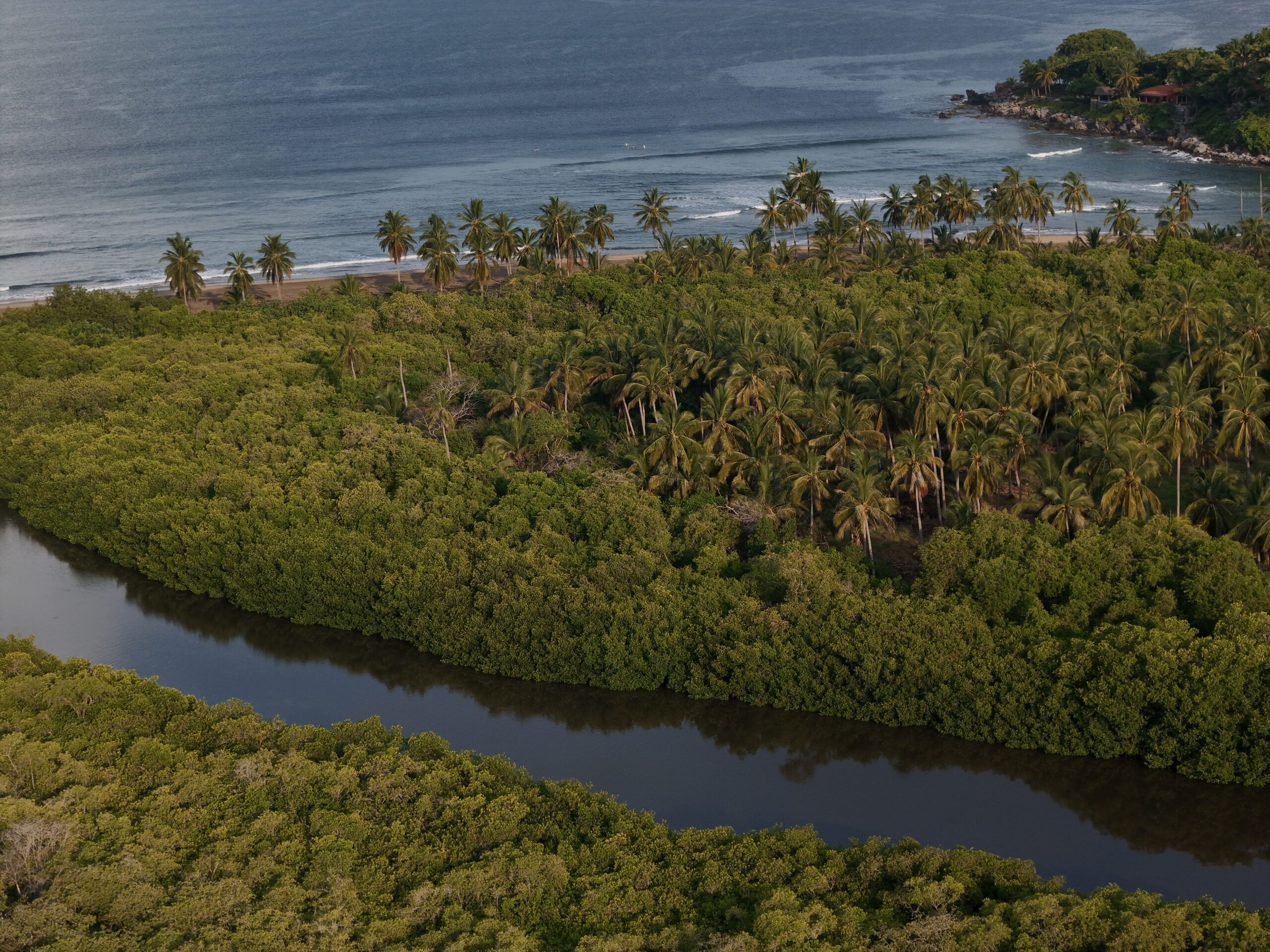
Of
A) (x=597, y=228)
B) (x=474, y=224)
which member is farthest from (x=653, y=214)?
(x=474, y=224)

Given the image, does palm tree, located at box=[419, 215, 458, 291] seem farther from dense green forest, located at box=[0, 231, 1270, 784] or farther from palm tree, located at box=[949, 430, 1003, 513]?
palm tree, located at box=[949, 430, 1003, 513]

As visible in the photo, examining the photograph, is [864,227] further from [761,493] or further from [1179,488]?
[1179,488]

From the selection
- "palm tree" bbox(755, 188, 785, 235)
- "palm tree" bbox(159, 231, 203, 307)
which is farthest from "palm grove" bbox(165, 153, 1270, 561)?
"palm tree" bbox(159, 231, 203, 307)

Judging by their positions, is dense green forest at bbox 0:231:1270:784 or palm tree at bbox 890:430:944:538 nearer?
dense green forest at bbox 0:231:1270:784

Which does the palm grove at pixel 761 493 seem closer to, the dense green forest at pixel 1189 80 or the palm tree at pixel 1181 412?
the palm tree at pixel 1181 412

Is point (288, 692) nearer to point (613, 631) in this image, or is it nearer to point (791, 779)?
point (613, 631)

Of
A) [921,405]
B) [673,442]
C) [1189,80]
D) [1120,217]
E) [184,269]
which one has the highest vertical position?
[1189,80]

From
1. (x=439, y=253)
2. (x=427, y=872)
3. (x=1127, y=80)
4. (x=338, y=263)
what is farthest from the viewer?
(x=1127, y=80)
